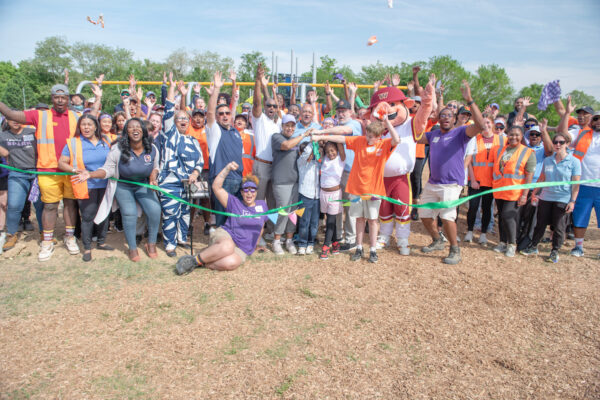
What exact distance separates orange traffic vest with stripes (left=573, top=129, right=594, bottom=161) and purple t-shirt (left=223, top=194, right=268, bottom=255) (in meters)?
5.02

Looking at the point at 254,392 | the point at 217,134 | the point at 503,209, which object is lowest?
the point at 254,392

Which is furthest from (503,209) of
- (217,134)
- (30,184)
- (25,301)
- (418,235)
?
(30,184)

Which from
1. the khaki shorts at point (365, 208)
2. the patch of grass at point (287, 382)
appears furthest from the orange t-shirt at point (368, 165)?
the patch of grass at point (287, 382)

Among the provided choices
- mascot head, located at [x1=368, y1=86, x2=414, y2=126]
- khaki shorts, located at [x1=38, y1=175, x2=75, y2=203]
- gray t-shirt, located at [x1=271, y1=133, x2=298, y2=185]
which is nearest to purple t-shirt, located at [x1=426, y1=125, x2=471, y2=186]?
mascot head, located at [x1=368, y1=86, x2=414, y2=126]

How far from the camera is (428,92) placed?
4.50 meters

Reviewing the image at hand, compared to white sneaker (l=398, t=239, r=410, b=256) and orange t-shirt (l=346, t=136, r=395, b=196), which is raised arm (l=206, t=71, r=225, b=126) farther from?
white sneaker (l=398, t=239, r=410, b=256)

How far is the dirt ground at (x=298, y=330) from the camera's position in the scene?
9.57 feet

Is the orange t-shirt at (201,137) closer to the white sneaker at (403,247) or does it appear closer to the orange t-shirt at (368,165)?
the orange t-shirt at (368,165)

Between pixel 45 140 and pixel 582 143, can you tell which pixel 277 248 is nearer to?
pixel 45 140

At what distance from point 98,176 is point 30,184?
1437mm

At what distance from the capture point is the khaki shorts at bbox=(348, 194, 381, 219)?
5285mm

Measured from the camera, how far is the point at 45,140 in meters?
5.34

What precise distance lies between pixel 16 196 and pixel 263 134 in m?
3.76

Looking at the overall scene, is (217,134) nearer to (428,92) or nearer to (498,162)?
(428,92)
